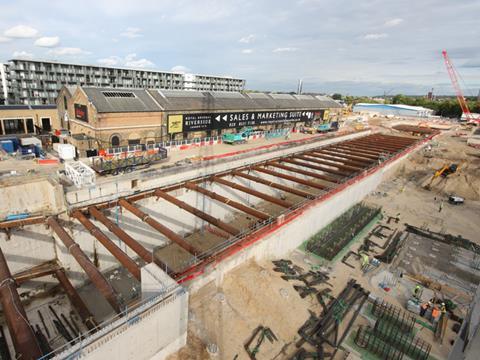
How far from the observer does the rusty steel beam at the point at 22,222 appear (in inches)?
785

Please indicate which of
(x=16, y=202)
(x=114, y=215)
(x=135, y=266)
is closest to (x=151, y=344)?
(x=135, y=266)

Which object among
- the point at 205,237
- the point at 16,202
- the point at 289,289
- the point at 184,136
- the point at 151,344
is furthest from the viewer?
the point at 184,136

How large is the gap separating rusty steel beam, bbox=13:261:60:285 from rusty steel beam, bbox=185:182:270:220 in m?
13.2

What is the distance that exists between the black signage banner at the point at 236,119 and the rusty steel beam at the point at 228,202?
21.0 meters

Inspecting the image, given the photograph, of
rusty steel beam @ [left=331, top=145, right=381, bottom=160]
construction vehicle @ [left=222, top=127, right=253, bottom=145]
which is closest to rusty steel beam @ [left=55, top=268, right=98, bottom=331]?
construction vehicle @ [left=222, top=127, right=253, bottom=145]

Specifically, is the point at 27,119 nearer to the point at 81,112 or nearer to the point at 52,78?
the point at 81,112

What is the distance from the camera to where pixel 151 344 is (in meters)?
12.6

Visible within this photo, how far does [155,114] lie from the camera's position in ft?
140

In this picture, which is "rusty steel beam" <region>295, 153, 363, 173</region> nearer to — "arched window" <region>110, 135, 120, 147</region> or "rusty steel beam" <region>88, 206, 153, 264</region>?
"arched window" <region>110, 135, 120, 147</region>

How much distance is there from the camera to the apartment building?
244 feet

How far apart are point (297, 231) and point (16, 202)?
23.4 metres

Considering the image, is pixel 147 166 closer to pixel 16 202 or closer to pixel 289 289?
pixel 16 202

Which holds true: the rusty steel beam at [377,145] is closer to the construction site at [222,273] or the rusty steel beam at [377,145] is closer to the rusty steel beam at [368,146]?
the rusty steel beam at [368,146]

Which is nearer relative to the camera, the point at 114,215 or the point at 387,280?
the point at 387,280
